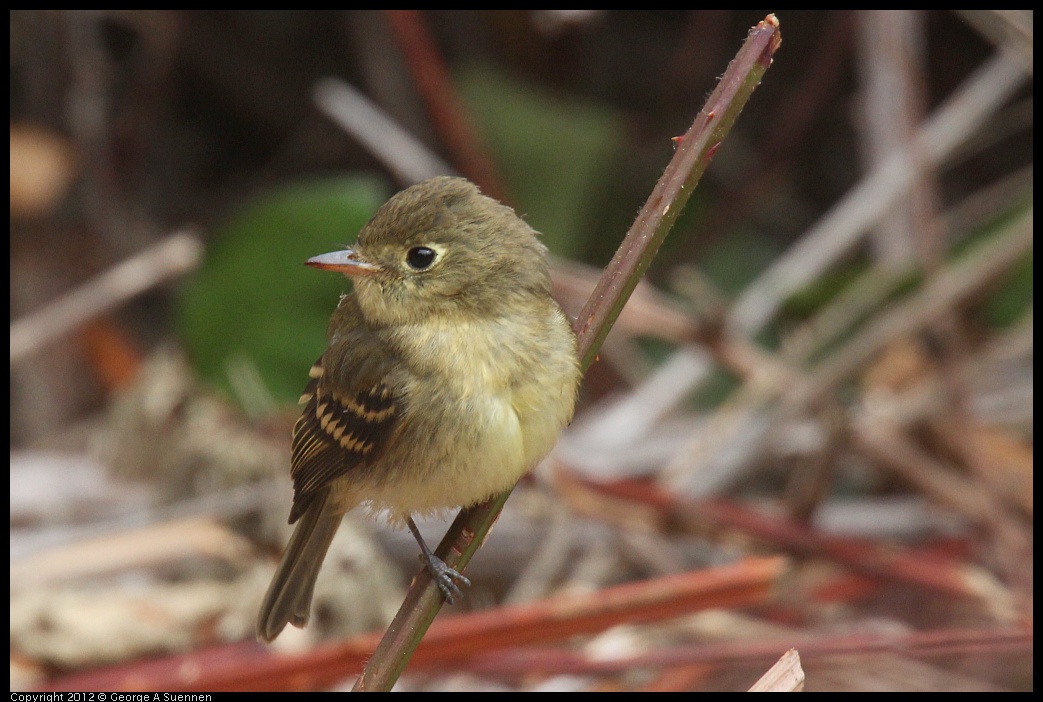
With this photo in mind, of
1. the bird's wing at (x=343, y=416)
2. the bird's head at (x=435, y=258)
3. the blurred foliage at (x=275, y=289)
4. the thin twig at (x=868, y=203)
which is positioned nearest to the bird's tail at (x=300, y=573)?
the bird's wing at (x=343, y=416)

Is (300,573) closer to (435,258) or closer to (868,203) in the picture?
(435,258)

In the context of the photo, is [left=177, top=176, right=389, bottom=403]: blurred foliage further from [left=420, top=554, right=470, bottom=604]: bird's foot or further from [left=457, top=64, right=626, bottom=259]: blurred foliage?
[left=420, top=554, right=470, bottom=604]: bird's foot

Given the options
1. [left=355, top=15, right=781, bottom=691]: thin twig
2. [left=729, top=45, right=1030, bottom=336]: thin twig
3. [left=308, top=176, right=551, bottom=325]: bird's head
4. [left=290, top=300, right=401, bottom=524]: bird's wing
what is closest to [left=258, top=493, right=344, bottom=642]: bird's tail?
[left=290, top=300, right=401, bottom=524]: bird's wing

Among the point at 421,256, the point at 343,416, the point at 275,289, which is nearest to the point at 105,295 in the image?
the point at 275,289

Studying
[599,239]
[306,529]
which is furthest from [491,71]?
[306,529]

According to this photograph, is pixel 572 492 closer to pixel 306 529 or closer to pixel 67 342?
pixel 306 529

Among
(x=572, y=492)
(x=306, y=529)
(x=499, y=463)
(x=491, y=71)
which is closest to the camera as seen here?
(x=499, y=463)

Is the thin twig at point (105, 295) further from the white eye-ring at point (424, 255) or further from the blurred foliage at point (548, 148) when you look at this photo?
the white eye-ring at point (424, 255)
